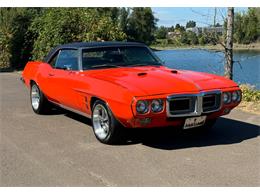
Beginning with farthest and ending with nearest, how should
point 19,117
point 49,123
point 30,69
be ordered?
point 30,69, point 19,117, point 49,123

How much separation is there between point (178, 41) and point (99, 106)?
6.66m

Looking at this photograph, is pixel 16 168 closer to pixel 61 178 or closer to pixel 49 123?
pixel 61 178

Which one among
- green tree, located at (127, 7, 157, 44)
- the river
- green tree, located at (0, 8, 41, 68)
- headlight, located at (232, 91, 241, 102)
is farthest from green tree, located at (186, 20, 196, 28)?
green tree, located at (127, 7, 157, 44)

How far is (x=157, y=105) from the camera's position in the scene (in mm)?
5613

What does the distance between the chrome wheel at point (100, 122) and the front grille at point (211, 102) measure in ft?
4.48

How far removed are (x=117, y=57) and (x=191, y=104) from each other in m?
2.01

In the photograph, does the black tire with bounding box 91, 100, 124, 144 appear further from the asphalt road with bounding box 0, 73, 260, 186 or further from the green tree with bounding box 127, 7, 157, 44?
the green tree with bounding box 127, 7, 157, 44

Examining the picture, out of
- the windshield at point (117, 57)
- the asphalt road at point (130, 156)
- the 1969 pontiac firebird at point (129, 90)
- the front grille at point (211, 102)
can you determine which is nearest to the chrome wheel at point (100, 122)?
the 1969 pontiac firebird at point (129, 90)

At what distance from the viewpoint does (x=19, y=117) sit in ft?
→ 27.3

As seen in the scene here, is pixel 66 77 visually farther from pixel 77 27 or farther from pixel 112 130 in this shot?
pixel 77 27

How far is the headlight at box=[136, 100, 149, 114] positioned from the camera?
5.51m

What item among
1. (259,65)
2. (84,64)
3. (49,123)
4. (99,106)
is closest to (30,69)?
(49,123)

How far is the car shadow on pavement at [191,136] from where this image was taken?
6145 mm

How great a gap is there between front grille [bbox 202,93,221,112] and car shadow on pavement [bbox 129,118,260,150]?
503 millimetres
